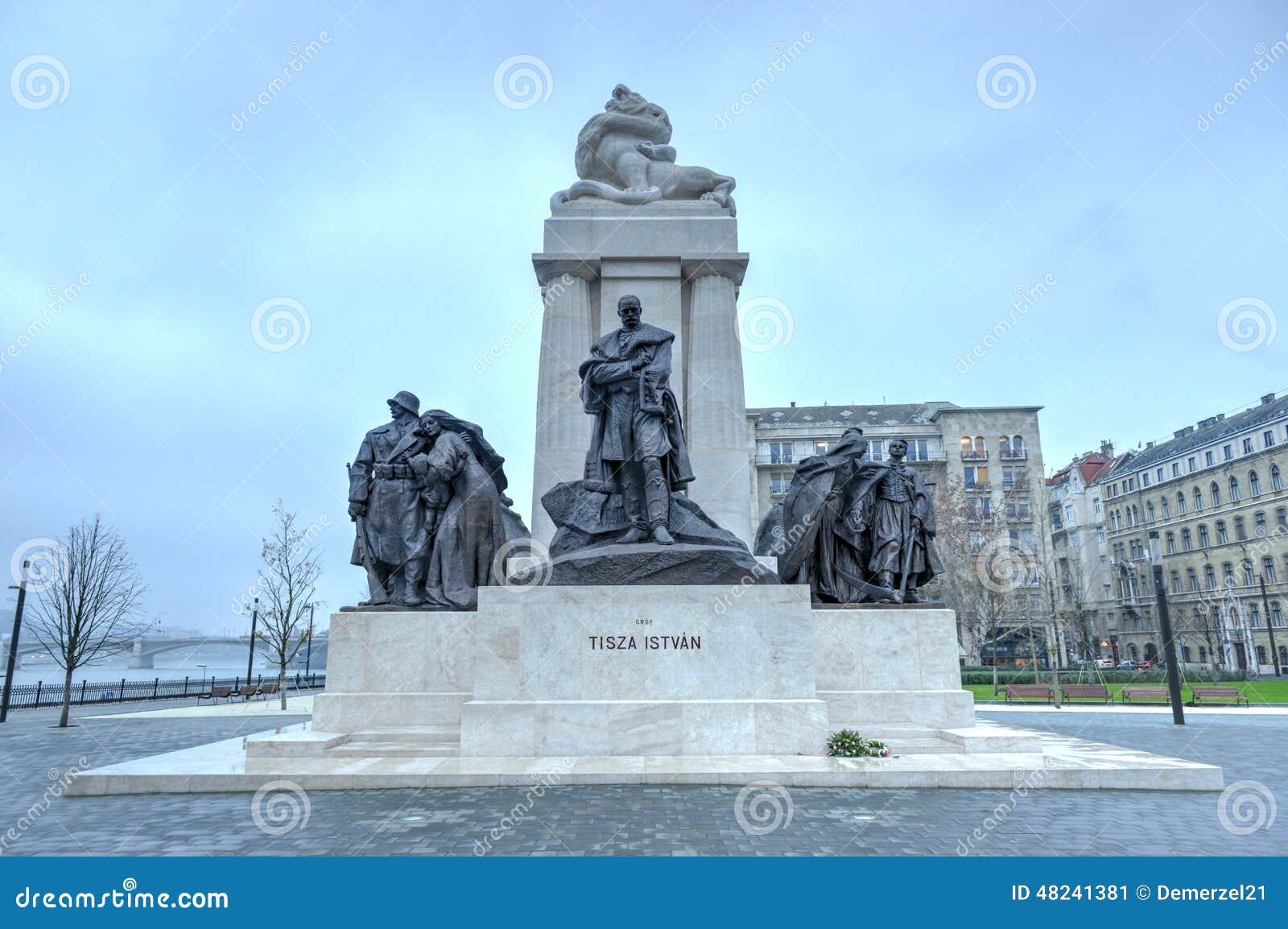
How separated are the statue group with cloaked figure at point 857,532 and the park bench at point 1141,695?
58.9ft

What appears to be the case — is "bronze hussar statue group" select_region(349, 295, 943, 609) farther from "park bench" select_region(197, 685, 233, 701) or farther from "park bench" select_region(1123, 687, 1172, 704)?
"park bench" select_region(197, 685, 233, 701)

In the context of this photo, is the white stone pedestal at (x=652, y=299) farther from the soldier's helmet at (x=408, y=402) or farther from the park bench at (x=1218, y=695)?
the park bench at (x=1218, y=695)

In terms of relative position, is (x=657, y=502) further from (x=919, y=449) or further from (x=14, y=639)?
(x=919, y=449)

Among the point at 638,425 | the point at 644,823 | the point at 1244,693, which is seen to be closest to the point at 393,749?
the point at 644,823

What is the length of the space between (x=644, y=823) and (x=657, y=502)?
4.93m

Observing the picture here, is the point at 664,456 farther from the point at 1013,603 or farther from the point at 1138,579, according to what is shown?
the point at 1138,579

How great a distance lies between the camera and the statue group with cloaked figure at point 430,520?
489 inches

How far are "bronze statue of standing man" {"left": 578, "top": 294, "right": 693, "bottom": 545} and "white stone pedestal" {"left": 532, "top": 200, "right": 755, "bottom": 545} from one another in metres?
5.32

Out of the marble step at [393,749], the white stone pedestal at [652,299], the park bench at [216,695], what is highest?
the white stone pedestal at [652,299]

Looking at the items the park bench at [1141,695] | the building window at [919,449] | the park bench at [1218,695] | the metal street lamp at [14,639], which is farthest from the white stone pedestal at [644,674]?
the building window at [919,449]

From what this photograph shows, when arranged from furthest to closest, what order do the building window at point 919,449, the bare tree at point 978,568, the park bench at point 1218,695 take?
the building window at point 919,449, the bare tree at point 978,568, the park bench at point 1218,695

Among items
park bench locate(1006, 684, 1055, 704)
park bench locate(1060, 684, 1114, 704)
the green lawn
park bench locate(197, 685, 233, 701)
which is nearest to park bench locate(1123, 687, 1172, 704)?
the green lawn

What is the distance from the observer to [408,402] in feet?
45.3

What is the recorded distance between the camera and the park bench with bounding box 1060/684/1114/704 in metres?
27.1
